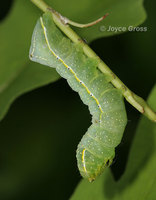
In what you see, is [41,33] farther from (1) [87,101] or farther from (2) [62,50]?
(1) [87,101]

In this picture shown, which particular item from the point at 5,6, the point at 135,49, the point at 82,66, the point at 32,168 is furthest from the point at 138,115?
the point at 5,6

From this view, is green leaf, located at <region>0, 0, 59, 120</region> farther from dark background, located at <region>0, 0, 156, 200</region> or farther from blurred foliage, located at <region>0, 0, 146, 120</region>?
dark background, located at <region>0, 0, 156, 200</region>

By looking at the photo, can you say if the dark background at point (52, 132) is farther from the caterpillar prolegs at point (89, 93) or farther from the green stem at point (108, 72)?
the green stem at point (108, 72)

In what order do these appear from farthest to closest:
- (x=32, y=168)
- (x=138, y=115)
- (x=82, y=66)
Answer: (x=32, y=168) < (x=138, y=115) < (x=82, y=66)

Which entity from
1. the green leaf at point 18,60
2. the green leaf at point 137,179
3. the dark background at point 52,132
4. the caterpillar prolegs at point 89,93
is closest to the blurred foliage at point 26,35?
the green leaf at point 18,60

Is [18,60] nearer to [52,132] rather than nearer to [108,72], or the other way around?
[108,72]

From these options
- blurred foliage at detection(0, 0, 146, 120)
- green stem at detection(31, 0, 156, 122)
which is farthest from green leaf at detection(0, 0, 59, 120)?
green stem at detection(31, 0, 156, 122)
